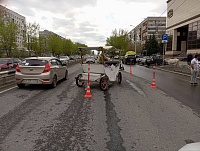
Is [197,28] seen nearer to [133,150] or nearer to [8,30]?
[8,30]

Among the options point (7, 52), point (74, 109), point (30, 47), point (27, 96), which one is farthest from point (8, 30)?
point (74, 109)

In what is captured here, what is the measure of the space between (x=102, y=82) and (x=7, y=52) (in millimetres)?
26903

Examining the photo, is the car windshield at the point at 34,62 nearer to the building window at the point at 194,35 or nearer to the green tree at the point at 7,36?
the green tree at the point at 7,36

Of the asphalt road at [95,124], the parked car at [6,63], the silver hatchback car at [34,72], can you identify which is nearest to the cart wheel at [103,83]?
the asphalt road at [95,124]

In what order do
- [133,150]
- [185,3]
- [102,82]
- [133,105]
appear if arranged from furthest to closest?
[185,3]
[102,82]
[133,105]
[133,150]

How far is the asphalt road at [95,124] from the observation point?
3799 millimetres

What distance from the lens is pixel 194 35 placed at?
38.9 m

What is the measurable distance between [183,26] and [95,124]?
45935mm

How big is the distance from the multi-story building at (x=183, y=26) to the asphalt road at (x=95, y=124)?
116 ft

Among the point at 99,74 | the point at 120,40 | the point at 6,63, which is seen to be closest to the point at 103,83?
the point at 99,74

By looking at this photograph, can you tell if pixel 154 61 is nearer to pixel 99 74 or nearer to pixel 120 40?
pixel 99 74

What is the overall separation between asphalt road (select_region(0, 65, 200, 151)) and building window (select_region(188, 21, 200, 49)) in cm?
3481

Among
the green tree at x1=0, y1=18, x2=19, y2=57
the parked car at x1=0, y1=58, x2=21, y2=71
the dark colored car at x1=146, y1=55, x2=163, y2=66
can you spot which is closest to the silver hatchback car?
the parked car at x1=0, y1=58, x2=21, y2=71

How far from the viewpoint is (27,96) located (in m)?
8.02
